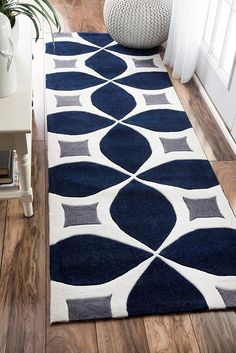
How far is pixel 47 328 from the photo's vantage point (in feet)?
4.02

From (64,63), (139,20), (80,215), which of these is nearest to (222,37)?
(139,20)

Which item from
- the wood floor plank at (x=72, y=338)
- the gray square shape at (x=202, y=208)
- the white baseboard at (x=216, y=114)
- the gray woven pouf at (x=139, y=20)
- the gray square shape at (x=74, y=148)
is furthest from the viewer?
the gray woven pouf at (x=139, y=20)

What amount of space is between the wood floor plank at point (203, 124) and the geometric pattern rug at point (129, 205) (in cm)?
5

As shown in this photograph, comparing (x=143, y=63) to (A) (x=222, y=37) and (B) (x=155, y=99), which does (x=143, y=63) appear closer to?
(B) (x=155, y=99)

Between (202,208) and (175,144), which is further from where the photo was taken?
(175,144)

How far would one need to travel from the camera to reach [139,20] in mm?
2477

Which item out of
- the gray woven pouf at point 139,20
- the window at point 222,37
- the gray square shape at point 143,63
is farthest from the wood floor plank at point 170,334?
the gray woven pouf at point 139,20

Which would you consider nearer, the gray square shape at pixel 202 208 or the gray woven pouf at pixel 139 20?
the gray square shape at pixel 202 208

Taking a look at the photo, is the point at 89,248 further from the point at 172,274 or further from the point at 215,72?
the point at 215,72

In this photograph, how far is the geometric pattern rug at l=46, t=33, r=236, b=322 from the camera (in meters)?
1.33

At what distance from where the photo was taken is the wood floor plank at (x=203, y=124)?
6.41 ft

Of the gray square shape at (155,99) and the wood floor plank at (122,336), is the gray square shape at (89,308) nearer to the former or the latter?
the wood floor plank at (122,336)

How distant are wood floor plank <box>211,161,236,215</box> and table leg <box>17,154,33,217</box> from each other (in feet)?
2.63

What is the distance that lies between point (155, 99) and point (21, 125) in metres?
1.14
